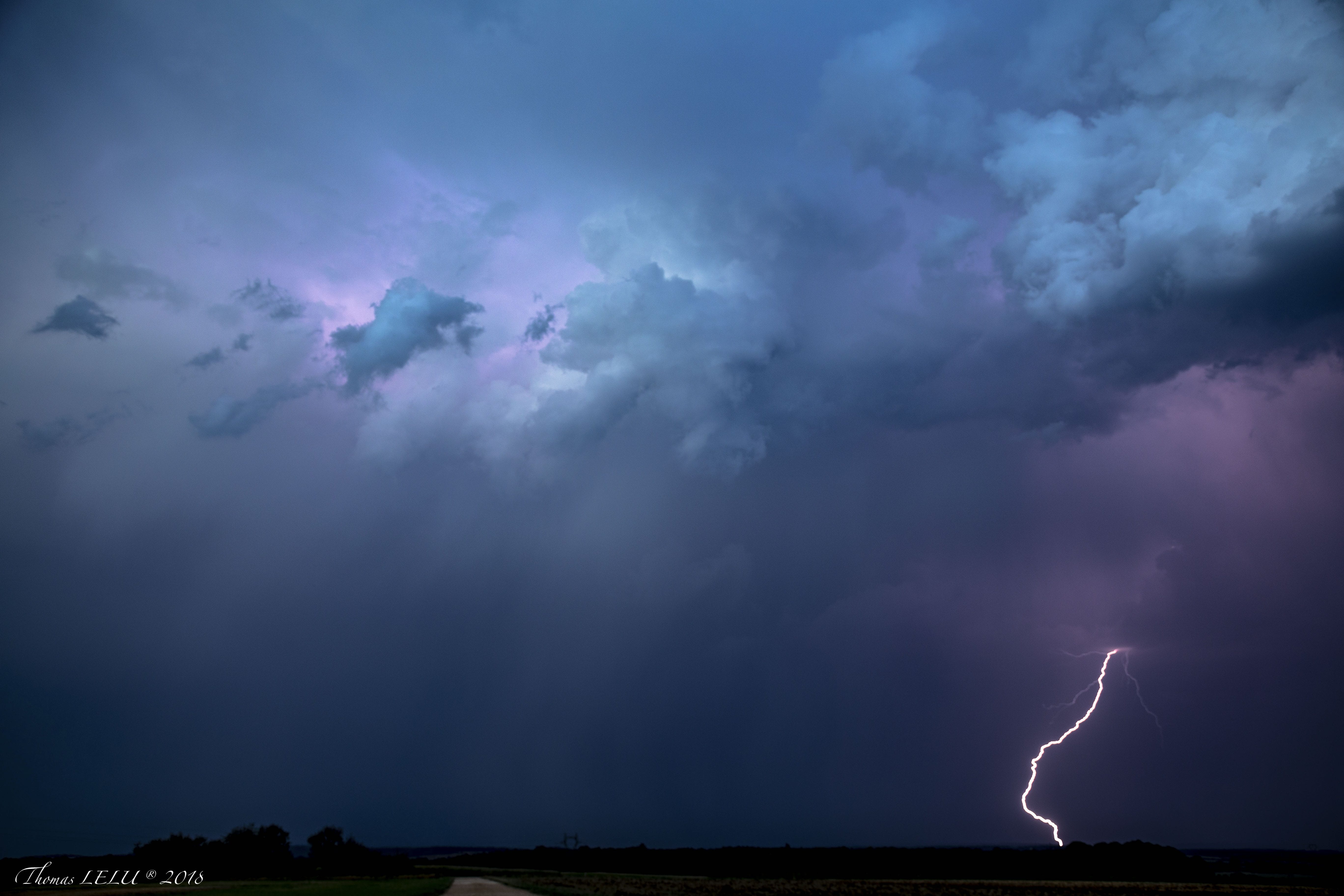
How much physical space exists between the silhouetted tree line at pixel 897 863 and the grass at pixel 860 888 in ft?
38.3

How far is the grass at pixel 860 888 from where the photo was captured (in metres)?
60.4

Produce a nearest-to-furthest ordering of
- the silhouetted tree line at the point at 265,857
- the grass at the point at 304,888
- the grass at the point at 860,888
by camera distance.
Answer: the grass at the point at 304,888 → the grass at the point at 860,888 → the silhouetted tree line at the point at 265,857

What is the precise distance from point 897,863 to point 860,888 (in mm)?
51715

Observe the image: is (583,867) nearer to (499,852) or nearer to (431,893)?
(499,852)

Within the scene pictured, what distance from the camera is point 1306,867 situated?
150000mm

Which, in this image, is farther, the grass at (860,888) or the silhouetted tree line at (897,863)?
the silhouetted tree line at (897,863)

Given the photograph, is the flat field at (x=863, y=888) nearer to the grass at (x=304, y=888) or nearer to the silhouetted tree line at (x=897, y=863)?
the grass at (x=304, y=888)

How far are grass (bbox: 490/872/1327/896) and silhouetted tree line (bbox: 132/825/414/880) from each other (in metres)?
16.1

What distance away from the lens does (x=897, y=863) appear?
11456 centimetres

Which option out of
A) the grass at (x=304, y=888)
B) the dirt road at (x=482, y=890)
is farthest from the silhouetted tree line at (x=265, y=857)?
the dirt road at (x=482, y=890)

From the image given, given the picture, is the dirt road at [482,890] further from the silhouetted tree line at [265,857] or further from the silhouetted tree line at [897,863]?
the silhouetted tree line at [897,863]

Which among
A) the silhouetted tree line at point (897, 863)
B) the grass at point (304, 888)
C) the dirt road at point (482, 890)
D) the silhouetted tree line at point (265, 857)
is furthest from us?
the silhouetted tree line at point (897, 863)

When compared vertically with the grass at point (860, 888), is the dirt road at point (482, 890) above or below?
above

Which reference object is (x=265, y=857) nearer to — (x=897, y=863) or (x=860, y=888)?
(x=860, y=888)
